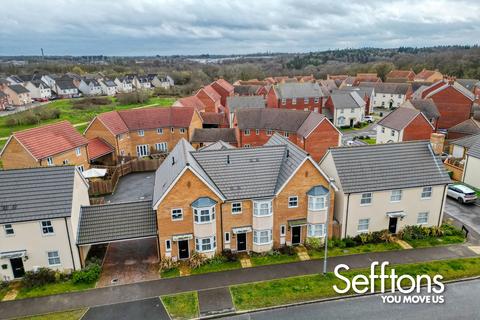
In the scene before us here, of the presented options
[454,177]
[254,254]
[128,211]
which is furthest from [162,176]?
[454,177]

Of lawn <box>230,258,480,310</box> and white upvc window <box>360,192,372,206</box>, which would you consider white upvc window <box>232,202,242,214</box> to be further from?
white upvc window <box>360,192,372,206</box>

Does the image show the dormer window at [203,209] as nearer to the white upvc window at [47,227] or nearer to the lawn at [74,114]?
the white upvc window at [47,227]

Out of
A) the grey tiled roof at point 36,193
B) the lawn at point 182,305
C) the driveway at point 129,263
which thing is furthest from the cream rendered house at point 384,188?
the grey tiled roof at point 36,193

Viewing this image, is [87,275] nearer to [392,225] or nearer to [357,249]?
[357,249]

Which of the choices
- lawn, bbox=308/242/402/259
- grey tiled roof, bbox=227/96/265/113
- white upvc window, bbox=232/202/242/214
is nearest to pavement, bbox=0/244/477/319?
lawn, bbox=308/242/402/259

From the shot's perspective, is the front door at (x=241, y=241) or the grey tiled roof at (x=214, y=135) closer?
the front door at (x=241, y=241)

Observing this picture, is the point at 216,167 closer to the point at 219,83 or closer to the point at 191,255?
the point at 191,255
